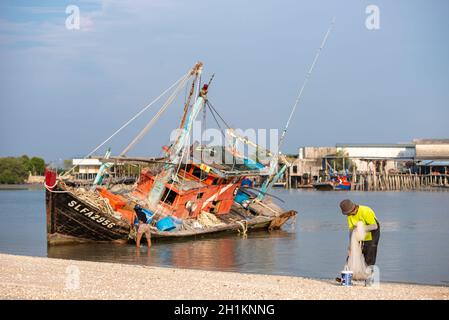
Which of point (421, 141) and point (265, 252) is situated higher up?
point (421, 141)

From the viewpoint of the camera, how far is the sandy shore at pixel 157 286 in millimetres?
13164

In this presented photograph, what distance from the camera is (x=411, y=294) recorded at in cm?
1409

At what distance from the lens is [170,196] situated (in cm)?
2916

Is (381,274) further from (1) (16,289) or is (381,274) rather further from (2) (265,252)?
(1) (16,289)

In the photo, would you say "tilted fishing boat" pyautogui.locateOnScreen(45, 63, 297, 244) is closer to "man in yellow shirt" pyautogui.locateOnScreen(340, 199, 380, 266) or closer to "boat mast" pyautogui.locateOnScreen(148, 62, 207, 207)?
"boat mast" pyautogui.locateOnScreen(148, 62, 207, 207)

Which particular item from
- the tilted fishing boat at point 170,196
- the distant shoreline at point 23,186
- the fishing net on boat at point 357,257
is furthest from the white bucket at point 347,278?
the distant shoreline at point 23,186

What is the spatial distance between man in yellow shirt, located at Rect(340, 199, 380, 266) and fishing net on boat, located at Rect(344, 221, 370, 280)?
0.31 ft

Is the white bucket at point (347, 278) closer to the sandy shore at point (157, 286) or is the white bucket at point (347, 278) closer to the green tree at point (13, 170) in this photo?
the sandy shore at point (157, 286)

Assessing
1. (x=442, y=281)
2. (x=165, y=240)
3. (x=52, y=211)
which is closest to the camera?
(x=442, y=281)

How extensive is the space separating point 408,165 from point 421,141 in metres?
8.14
